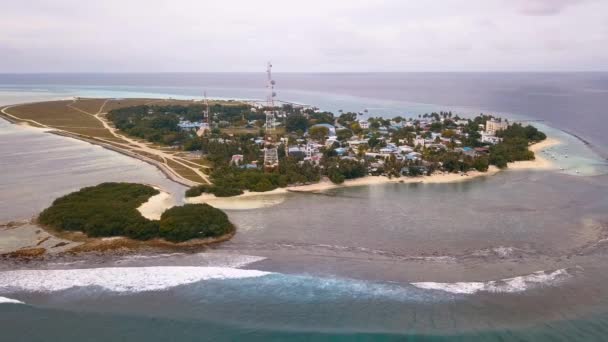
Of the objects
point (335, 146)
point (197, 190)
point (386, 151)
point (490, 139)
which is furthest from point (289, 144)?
point (490, 139)

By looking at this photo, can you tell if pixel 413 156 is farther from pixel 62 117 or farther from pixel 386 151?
pixel 62 117

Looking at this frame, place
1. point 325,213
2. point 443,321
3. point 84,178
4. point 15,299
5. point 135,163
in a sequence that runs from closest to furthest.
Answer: point 443,321, point 15,299, point 325,213, point 84,178, point 135,163

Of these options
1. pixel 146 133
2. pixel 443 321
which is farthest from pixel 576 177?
pixel 146 133

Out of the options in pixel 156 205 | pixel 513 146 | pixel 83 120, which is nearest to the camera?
pixel 156 205

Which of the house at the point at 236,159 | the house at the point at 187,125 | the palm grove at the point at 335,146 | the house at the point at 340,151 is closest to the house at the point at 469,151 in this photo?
the palm grove at the point at 335,146

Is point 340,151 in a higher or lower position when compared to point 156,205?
higher

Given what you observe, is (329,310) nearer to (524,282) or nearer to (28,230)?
(524,282)

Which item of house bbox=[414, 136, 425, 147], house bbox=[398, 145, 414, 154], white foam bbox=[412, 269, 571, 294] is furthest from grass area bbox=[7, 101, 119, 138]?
white foam bbox=[412, 269, 571, 294]
